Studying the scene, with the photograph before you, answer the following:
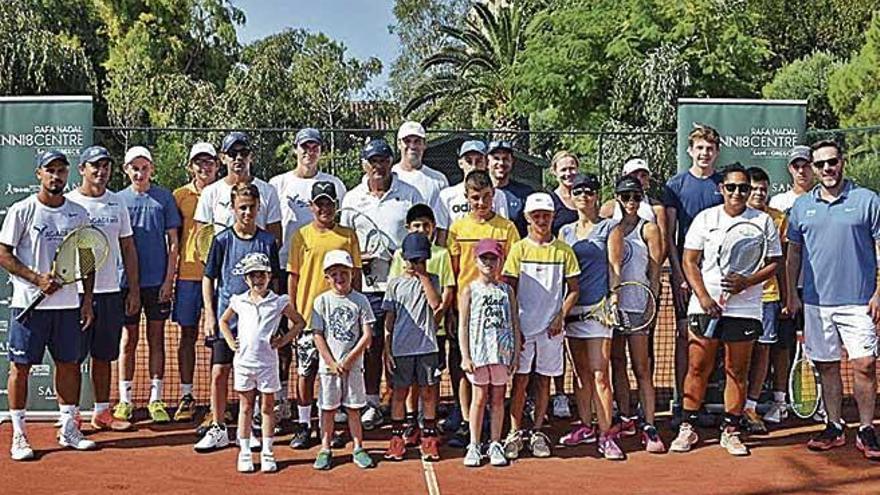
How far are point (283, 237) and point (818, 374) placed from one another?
401 cm

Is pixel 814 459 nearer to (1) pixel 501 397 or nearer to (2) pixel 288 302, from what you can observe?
(1) pixel 501 397

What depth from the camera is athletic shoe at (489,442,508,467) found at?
22.8ft

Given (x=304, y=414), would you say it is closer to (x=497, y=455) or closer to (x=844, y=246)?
(x=497, y=455)

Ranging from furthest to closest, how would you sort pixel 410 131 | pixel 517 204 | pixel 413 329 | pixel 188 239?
pixel 188 239
pixel 517 204
pixel 410 131
pixel 413 329

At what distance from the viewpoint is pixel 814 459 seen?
286 inches

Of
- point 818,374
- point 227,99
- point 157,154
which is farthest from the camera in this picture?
point 227,99

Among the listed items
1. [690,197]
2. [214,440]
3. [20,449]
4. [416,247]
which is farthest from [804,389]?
[20,449]

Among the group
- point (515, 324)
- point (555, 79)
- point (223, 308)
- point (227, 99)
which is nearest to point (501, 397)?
point (515, 324)

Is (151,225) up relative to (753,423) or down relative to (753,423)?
up

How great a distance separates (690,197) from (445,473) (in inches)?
110

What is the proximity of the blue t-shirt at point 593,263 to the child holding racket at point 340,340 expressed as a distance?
1.47 metres

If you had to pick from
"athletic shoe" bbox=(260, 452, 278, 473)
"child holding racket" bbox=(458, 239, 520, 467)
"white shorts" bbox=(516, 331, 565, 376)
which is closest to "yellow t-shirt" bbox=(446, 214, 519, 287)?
"child holding racket" bbox=(458, 239, 520, 467)

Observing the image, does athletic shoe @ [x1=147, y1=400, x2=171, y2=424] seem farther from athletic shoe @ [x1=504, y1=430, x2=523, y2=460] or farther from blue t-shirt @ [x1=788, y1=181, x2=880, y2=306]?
blue t-shirt @ [x1=788, y1=181, x2=880, y2=306]

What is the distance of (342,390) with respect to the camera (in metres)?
6.91
